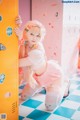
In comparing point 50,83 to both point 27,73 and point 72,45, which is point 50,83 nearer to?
point 27,73

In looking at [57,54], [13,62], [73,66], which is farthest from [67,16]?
[13,62]

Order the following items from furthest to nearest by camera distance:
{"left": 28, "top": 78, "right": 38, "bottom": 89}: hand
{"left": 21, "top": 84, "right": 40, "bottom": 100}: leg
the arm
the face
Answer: {"left": 21, "top": 84, "right": 40, "bottom": 100}: leg, {"left": 28, "top": 78, "right": 38, "bottom": 89}: hand, the face, the arm

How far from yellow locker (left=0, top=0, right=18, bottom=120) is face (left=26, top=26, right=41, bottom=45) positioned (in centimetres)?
46

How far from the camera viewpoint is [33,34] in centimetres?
222

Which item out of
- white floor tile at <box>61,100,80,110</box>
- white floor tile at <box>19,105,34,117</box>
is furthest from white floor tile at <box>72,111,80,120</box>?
white floor tile at <box>19,105,34,117</box>

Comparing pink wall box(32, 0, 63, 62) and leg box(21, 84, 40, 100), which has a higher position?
pink wall box(32, 0, 63, 62)

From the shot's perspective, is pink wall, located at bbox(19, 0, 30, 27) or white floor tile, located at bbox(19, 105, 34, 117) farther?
pink wall, located at bbox(19, 0, 30, 27)

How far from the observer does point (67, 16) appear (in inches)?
122

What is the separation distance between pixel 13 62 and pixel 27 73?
0.57 meters

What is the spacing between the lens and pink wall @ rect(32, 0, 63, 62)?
2986 mm

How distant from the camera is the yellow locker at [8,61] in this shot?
1637 millimetres

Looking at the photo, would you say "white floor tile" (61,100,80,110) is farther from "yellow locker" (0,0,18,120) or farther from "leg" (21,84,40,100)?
"yellow locker" (0,0,18,120)

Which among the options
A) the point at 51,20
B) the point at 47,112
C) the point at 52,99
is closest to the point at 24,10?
the point at 51,20

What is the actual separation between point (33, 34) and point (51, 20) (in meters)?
0.91
